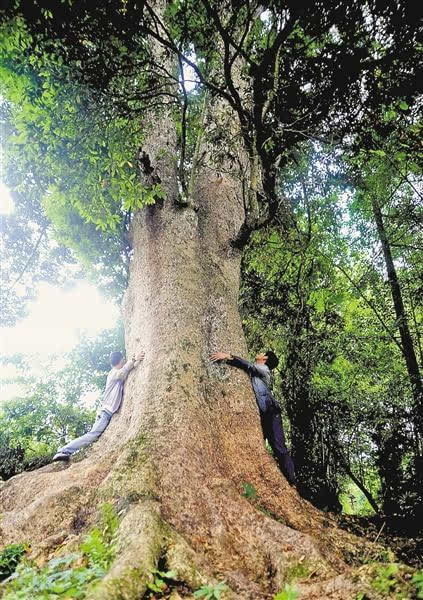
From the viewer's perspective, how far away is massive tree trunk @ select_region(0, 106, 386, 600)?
2.58 m

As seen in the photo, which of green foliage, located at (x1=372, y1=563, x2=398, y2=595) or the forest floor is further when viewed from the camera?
the forest floor

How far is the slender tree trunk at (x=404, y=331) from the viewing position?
635 cm

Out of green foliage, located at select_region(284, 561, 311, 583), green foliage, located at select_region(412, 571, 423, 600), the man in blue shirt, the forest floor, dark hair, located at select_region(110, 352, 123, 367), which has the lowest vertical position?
the forest floor

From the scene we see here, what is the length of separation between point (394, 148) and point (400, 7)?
178 cm

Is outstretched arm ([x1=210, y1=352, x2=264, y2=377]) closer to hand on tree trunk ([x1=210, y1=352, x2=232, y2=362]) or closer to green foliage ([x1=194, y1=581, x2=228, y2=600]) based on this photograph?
hand on tree trunk ([x1=210, y1=352, x2=232, y2=362])

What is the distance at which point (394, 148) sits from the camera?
5465mm

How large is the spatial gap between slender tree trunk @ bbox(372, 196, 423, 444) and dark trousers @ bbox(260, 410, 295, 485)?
93.7 inches

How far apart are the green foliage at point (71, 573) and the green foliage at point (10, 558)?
7.6 inches

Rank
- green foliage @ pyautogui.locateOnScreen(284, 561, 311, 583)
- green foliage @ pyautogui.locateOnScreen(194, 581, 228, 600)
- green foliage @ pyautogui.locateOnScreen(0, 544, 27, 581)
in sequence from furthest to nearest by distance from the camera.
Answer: green foliage @ pyautogui.locateOnScreen(0, 544, 27, 581) < green foliage @ pyautogui.locateOnScreen(284, 561, 311, 583) < green foliage @ pyautogui.locateOnScreen(194, 581, 228, 600)

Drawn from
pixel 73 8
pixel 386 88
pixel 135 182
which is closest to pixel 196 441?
pixel 135 182

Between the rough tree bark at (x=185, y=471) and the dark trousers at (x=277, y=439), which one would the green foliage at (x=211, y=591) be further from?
the dark trousers at (x=277, y=439)

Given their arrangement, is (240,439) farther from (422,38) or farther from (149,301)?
(422,38)

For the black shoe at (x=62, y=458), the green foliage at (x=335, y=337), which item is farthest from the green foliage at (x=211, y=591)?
the green foliage at (x=335, y=337)

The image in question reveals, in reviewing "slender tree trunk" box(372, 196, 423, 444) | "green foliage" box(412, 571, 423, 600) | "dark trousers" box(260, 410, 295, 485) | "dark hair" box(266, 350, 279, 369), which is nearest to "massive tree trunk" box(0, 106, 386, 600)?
"green foliage" box(412, 571, 423, 600)
